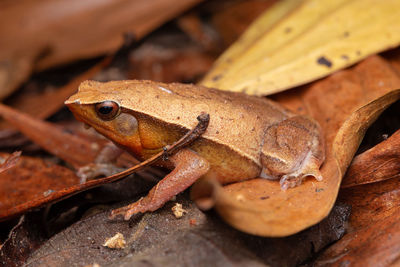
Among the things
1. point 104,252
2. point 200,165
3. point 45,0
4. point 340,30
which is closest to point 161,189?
point 200,165

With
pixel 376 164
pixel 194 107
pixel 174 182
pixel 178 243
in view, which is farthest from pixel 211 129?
pixel 376 164

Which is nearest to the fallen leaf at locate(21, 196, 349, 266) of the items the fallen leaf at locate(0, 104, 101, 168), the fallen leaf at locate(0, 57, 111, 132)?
the fallen leaf at locate(0, 104, 101, 168)

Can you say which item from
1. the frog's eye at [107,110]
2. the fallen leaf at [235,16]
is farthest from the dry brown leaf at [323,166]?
the fallen leaf at [235,16]

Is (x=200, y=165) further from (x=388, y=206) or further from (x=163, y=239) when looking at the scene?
(x=388, y=206)

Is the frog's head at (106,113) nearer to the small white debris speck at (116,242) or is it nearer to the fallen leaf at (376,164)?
the small white debris speck at (116,242)

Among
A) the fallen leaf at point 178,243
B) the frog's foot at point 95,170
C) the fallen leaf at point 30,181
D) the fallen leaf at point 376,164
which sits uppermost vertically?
the fallen leaf at point 376,164

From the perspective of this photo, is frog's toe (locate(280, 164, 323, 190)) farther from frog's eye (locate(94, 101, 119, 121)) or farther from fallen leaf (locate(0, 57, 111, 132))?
fallen leaf (locate(0, 57, 111, 132))

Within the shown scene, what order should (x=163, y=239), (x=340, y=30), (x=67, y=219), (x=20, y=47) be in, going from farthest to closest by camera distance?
(x=20, y=47) → (x=340, y=30) → (x=67, y=219) → (x=163, y=239)
